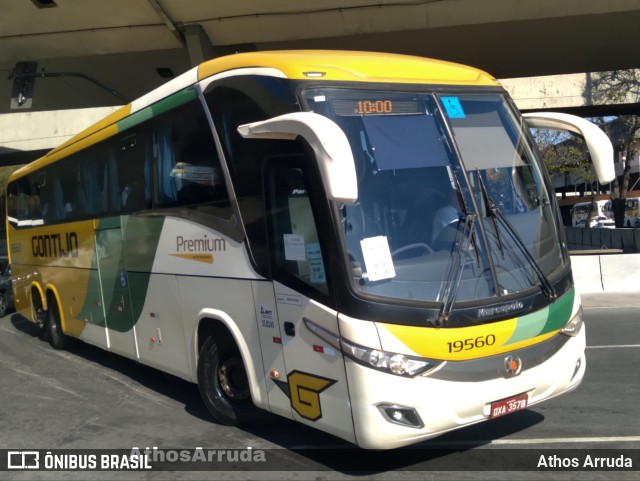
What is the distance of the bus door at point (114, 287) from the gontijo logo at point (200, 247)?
5.66 feet

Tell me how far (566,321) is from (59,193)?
26.7 feet

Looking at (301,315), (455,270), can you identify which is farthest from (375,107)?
(301,315)

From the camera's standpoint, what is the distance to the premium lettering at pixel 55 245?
982 centimetres

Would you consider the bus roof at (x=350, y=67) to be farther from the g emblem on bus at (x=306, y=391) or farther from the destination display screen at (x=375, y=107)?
the g emblem on bus at (x=306, y=391)

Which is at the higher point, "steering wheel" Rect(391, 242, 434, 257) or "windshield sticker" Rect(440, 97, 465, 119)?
"windshield sticker" Rect(440, 97, 465, 119)

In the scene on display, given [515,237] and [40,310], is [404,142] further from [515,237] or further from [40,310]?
[40,310]

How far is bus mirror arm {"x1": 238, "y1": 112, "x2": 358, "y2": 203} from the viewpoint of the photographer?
4000 mm

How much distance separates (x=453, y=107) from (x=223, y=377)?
3375 mm

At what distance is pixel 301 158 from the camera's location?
15.8 feet

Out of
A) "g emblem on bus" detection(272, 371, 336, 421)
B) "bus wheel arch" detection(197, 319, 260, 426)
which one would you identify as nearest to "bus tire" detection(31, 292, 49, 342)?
"bus wheel arch" detection(197, 319, 260, 426)

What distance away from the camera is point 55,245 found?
34.8ft

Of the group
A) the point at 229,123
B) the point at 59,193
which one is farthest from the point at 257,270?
the point at 59,193

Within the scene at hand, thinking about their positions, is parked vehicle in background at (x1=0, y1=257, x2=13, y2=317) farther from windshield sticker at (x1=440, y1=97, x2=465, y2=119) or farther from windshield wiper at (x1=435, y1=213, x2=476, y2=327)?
windshield wiper at (x1=435, y1=213, x2=476, y2=327)

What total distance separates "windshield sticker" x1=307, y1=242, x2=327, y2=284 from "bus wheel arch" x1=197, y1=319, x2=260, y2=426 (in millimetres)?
1586
